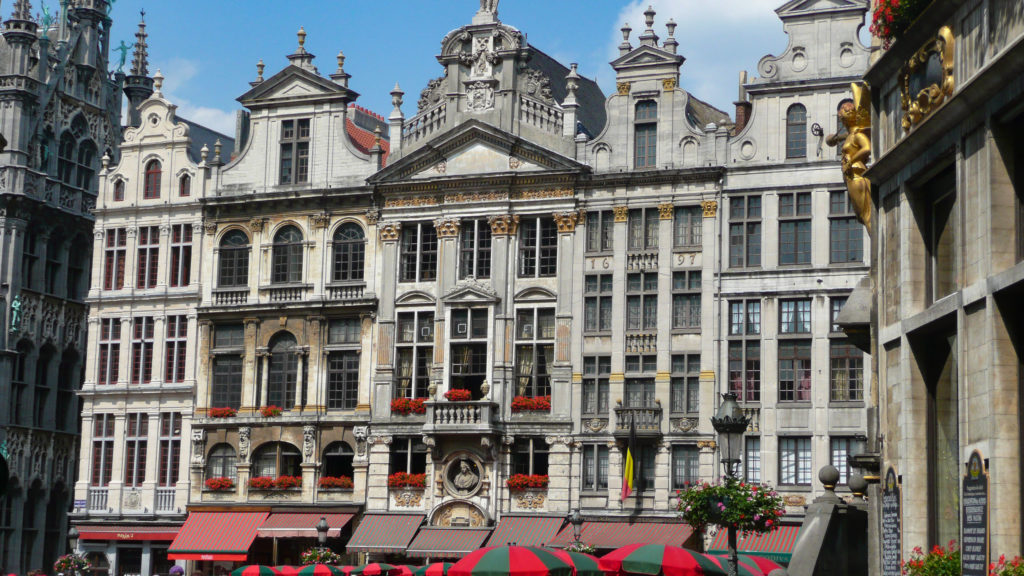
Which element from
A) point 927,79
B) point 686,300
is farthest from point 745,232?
point 927,79

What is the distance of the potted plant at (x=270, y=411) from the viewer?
48.2 meters

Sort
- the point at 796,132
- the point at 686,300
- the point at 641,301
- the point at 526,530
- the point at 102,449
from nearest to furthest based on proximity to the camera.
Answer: the point at 796,132
the point at 686,300
the point at 526,530
the point at 641,301
the point at 102,449

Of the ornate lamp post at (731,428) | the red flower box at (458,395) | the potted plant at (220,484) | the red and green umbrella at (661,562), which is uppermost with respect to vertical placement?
the red flower box at (458,395)

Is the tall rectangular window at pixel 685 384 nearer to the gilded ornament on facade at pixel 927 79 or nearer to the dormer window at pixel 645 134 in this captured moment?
the dormer window at pixel 645 134

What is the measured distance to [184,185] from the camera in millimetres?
51250

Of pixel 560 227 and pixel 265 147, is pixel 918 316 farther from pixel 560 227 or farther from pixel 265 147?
pixel 265 147

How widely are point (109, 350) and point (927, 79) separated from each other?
118ft

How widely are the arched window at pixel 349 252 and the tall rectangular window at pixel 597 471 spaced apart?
906 centimetres

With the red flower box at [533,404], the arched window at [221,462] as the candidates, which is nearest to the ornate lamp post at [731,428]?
the red flower box at [533,404]

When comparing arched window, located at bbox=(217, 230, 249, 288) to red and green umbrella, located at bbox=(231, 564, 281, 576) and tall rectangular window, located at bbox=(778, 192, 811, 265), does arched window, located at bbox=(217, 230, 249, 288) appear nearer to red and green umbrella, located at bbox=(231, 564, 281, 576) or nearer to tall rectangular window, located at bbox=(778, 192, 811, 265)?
tall rectangular window, located at bbox=(778, 192, 811, 265)

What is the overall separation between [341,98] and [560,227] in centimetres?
843

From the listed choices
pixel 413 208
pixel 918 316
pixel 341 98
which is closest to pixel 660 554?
pixel 918 316

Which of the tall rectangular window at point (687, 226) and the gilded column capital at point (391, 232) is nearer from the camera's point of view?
the tall rectangular window at point (687, 226)

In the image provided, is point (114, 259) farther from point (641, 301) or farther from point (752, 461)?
point (752, 461)
